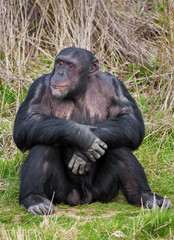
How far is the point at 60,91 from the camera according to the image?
4.75 metres

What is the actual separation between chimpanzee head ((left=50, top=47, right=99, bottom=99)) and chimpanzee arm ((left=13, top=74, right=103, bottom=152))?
0.23 meters

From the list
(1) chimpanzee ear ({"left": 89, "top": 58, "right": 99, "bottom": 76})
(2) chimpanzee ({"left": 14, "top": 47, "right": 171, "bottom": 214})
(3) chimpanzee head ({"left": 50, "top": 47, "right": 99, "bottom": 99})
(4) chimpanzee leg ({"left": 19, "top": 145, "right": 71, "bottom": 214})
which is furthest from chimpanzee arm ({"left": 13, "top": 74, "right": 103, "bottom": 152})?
(1) chimpanzee ear ({"left": 89, "top": 58, "right": 99, "bottom": 76})

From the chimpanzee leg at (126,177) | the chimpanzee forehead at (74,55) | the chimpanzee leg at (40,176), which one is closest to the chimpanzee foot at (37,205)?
the chimpanzee leg at (40,176)

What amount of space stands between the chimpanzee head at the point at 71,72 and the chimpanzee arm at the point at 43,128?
9.1 inches

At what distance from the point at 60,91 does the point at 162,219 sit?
1550mm

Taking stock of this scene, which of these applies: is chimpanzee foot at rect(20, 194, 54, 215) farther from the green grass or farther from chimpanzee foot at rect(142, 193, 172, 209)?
chimpanzee foot at rect(142, 193, 172, 209)

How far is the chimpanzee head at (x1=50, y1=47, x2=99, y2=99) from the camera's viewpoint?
476cm

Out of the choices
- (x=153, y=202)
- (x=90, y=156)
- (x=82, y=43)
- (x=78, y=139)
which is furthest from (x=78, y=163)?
(x=82, y=43)

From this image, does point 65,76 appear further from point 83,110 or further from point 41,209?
point 41,209

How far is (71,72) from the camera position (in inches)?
194

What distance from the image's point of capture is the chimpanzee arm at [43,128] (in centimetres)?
464

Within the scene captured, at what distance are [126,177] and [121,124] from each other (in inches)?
19.4

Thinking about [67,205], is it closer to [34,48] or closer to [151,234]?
[151,234]

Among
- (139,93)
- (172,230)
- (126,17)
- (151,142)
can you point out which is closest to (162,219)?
(172,230)
